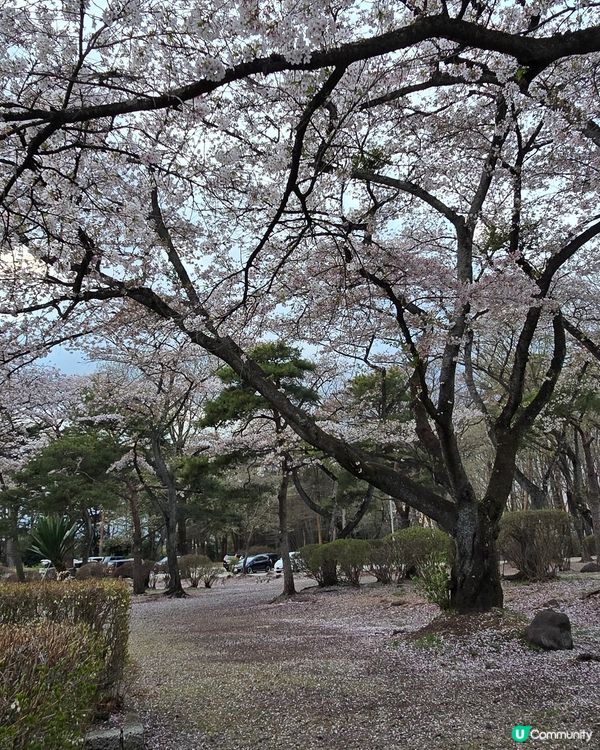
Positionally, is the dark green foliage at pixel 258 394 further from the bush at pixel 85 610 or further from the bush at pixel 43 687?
the bush at pixel 43 687

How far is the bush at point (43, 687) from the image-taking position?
1.60 meters

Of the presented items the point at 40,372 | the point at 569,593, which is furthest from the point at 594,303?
the point at 40,372

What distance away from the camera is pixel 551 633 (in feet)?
15.4

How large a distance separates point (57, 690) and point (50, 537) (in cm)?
1035

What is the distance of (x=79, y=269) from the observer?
5.14 m

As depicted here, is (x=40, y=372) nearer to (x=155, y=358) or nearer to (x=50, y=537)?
(x=50, y=537)

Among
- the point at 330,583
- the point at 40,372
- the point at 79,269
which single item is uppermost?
the point at 40,372

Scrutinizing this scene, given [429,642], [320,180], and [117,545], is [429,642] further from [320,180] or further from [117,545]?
[117,545]

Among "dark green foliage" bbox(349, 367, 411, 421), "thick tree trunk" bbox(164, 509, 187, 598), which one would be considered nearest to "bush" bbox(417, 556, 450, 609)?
"dark green foliage" bbox(349, 367, 411, 421)

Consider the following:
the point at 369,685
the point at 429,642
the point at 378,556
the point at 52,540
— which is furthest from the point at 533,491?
the point at 369,685

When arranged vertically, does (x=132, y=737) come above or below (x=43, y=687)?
below

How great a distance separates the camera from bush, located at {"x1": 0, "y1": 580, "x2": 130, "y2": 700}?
11.3 ft

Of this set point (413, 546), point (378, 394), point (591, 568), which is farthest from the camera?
point (378, 394)

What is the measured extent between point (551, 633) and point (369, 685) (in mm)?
1755
